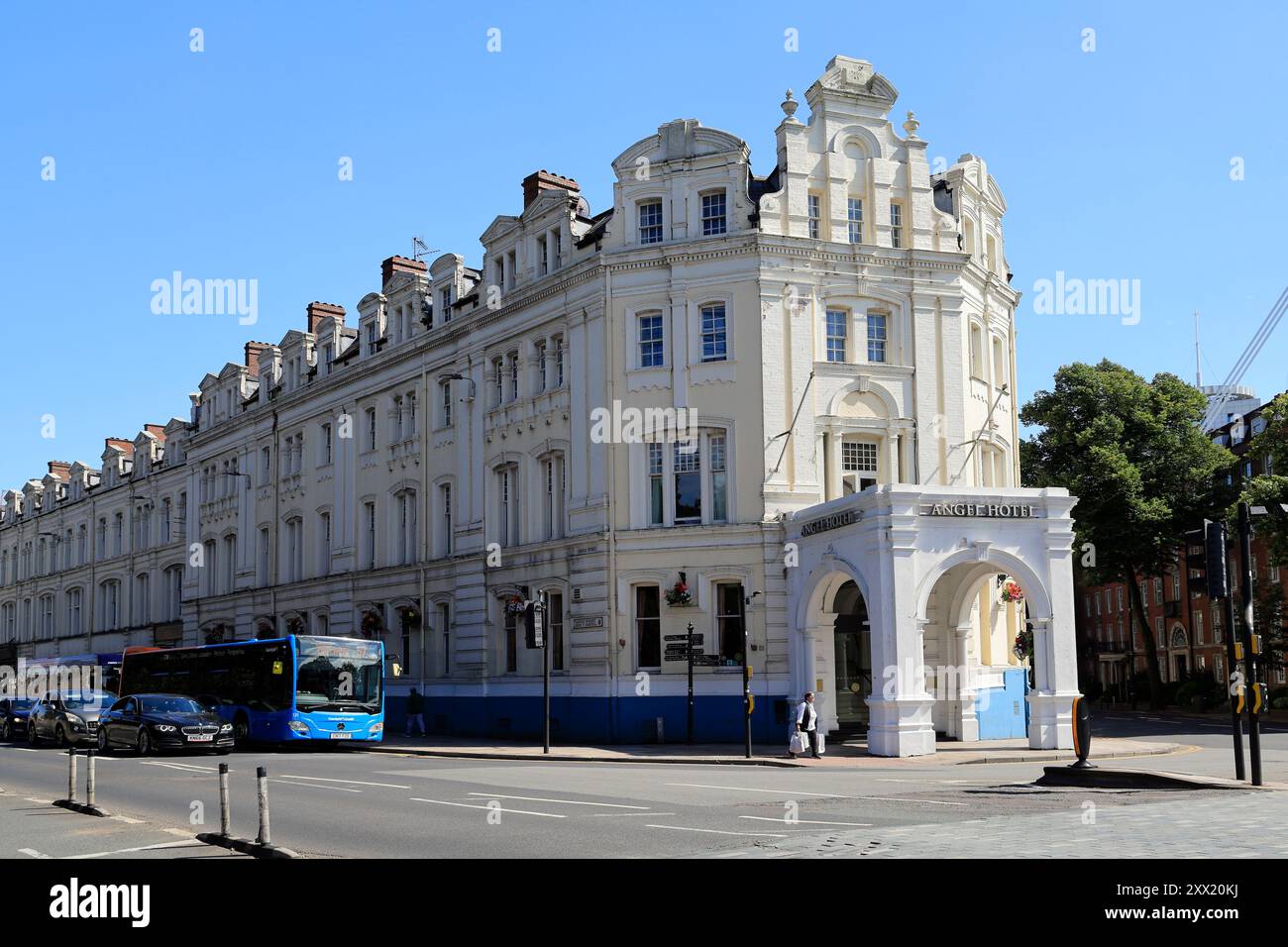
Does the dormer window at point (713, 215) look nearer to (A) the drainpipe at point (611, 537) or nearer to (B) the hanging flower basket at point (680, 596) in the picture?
(A) the drainpipe at point (611, 537)

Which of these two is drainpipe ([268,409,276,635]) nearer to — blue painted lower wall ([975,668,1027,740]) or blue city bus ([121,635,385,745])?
blue city bus ([121,635,385,745])

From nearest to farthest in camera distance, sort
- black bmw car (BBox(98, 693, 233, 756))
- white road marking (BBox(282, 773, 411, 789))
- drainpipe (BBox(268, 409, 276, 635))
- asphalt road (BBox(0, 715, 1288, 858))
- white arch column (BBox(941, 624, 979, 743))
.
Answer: asphalt road (BBox(0, 715, 1288, 858)) → white road marking (BBox(282, 773, 411, 789)) → black bmw car (BBox(98, 693, 233, 756)) → white arch column (BBox(941, 624, 979, 743)) → drainpipe (BBox(268, 409, 276, 635))

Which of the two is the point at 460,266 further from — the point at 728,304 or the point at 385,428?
the point at 728,304

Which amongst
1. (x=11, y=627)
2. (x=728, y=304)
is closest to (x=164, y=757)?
(x=728, y=304)

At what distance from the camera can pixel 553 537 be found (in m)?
39.1

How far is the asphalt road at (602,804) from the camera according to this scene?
13789mm

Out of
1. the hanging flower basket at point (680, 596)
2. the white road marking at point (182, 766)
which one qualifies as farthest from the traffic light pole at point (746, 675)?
the white road marking at point (182, 766)

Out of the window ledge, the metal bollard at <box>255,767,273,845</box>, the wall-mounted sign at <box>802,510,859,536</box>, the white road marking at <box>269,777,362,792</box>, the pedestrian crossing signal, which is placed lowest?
the white road marking at <box>269,777,362,792</box>

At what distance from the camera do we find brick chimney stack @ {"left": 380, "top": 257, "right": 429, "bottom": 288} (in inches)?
2045

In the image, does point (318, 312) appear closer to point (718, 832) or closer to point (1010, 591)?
point (1010, 591)

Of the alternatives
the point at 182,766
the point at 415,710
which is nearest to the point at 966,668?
the point at 415,710

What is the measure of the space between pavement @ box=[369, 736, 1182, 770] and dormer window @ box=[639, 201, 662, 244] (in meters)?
14.1

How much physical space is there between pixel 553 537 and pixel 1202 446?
112 feet

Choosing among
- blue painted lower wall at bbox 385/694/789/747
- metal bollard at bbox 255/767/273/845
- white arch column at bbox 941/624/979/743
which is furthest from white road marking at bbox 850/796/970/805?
white arch column at bbox 941/624/979/743
